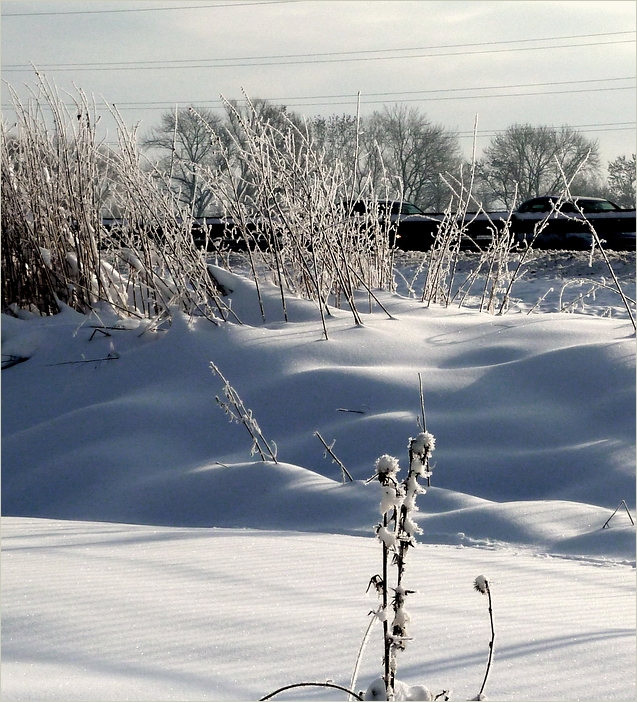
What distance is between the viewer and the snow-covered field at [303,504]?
1341mm

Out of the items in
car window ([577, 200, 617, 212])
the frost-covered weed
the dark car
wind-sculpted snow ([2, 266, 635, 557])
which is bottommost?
wind-sculpted snow ([2, 266, 635, 557])

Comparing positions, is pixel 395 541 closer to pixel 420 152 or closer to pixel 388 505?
pixel 388 505

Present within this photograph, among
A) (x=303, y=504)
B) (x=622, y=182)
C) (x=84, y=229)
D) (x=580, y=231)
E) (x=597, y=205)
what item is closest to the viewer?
(x=303, y=504)

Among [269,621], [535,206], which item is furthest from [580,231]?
[269,621]

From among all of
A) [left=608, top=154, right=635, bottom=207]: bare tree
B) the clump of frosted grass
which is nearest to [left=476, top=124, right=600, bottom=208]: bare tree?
[left=608, top=154, right=635, bottom=207]: bare tree

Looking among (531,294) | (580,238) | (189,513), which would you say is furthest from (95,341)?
(580,238)

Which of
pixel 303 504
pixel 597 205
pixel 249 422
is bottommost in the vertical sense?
pixel 303 504

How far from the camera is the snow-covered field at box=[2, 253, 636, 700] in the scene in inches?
52.8

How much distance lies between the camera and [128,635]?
1.41m

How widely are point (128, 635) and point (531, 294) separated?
681 centimetres

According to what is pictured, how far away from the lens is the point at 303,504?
9.25 ft

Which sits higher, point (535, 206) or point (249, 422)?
point (535, 206)

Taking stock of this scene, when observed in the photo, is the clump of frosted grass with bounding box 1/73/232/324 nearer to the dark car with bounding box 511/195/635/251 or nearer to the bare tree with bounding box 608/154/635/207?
the dark car with bounding box 511/195/635/251

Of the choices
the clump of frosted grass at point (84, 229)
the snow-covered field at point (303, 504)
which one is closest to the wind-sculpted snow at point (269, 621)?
the snow-covered field at point (303, 504)
